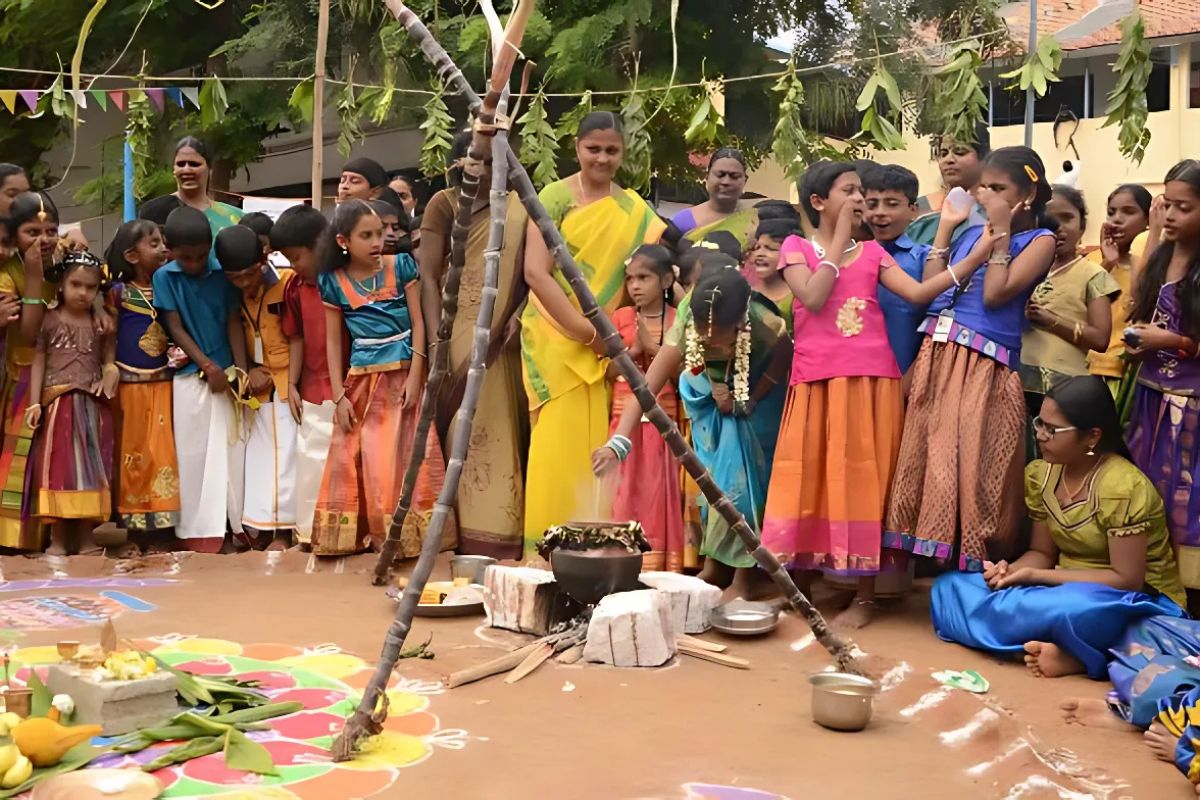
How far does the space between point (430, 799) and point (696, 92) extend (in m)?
10.0

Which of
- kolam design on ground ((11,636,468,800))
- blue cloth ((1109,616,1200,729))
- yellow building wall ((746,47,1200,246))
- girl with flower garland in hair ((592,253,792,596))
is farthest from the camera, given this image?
yellow building wall ((746,47,1200,246))

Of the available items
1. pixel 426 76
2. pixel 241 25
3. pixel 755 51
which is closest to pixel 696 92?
pixel 755 51

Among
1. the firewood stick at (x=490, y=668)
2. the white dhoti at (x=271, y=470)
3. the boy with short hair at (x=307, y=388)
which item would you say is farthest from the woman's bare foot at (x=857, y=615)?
the white dhoti at (x=271, y=470)

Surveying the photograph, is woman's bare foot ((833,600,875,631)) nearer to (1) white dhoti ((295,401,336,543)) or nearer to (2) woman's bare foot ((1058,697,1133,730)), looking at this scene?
(2) woman's bare foot ((1058,697,1133,730))

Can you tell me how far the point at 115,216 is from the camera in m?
17.0

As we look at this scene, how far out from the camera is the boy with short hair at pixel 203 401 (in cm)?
→ 664

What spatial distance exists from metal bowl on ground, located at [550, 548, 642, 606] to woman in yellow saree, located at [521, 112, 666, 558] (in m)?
1.04

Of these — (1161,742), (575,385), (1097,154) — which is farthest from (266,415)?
(1097,154)

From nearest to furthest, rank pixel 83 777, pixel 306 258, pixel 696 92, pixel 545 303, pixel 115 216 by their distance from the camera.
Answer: pixel 83 777 < pixel 545 303 < pixel 306 258 < pixel 696 92 < pixel 115 216

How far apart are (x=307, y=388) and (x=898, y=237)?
10.4ft

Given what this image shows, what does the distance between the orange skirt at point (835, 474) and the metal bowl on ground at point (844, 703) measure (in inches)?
47.9

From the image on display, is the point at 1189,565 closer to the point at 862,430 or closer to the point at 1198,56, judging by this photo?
the point at 862,430

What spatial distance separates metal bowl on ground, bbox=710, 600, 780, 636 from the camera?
16.4 ft

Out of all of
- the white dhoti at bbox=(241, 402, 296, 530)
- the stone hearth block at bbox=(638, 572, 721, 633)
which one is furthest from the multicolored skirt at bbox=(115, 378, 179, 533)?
the stone hearth block at bbox=(638, 572, 721, 633)
